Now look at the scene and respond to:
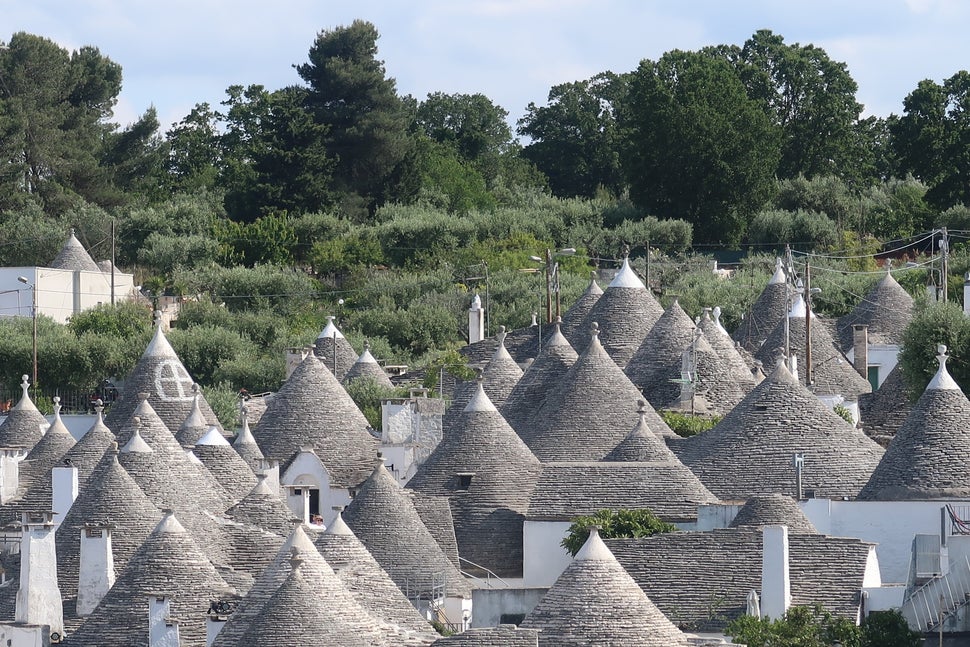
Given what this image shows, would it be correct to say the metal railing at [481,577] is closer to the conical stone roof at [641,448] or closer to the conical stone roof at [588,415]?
the conical stone roof at [641,448]

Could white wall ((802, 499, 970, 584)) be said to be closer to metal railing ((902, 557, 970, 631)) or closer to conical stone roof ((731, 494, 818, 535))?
conical stone roof ((731, 494, 818, 535))

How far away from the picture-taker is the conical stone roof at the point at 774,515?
124 ft

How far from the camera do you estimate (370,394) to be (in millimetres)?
60656

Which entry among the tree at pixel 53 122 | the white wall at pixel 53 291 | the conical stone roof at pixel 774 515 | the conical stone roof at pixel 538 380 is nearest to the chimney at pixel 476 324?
the white wall at pixel 53 291

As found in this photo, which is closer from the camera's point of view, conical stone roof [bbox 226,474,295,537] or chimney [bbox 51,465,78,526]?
conical stone roof [bbox 226,474,295,537]

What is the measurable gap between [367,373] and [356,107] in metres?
35.3

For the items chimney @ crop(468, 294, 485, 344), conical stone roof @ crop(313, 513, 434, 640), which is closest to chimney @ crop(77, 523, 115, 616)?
conical stone roof @ crop(313, 513, 434, 640)

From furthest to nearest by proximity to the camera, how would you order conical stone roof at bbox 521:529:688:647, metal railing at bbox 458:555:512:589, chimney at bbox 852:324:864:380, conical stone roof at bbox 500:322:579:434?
chimney at bbox 852:324:864:380 → conical stone roof at bbox 500:322:579:434 → metal railing at bbox 458:555:512:589 → conical stone roof at bbox 521:529:688:647

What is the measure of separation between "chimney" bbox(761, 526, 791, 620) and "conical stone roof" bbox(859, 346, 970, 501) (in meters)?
6.86

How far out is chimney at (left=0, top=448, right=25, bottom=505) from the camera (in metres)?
47.6

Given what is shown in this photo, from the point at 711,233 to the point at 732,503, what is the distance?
5172cm

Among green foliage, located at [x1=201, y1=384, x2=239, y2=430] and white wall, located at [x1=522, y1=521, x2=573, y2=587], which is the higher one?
green foliage, located at [x1=201, y1=384, x2=239, y2=430]

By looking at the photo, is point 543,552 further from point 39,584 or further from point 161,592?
point 161,592

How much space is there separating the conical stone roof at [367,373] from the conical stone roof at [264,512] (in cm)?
2066
